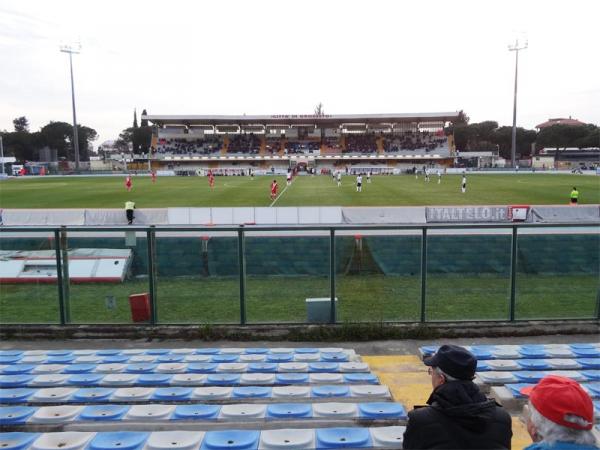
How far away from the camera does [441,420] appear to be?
2.68 m

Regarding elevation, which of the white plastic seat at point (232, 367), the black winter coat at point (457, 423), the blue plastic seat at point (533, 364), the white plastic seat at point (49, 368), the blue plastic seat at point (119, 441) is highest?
the black winter coat at point (457, 423)

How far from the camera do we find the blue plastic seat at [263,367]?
6098 mm

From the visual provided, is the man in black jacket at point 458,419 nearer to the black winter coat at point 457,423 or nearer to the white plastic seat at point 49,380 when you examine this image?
the black winter coat at point 457,423

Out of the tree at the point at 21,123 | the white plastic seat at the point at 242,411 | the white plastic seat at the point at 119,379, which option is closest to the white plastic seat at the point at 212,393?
the white plastic seat at the point at 242,411

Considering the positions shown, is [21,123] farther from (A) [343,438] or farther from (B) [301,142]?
(A) [343,438]

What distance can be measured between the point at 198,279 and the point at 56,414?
13.6 feet

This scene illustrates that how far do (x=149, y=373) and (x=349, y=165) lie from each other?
78.4 meters

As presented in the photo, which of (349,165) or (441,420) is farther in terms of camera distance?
(349,165)

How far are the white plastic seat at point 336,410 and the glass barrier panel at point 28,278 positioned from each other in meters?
5.45

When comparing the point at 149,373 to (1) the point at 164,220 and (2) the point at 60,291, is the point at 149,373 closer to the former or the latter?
(2) the point at 60,291

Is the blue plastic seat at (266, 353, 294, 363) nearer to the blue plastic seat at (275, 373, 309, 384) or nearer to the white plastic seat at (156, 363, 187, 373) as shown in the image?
the blue plastic seat at (275, 373, 309, 384)

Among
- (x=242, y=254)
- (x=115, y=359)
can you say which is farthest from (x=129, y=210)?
(x=115, y=359)

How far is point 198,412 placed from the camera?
4801mm

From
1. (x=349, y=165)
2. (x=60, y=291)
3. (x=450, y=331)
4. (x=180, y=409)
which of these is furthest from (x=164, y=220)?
(x=349, y=165)
